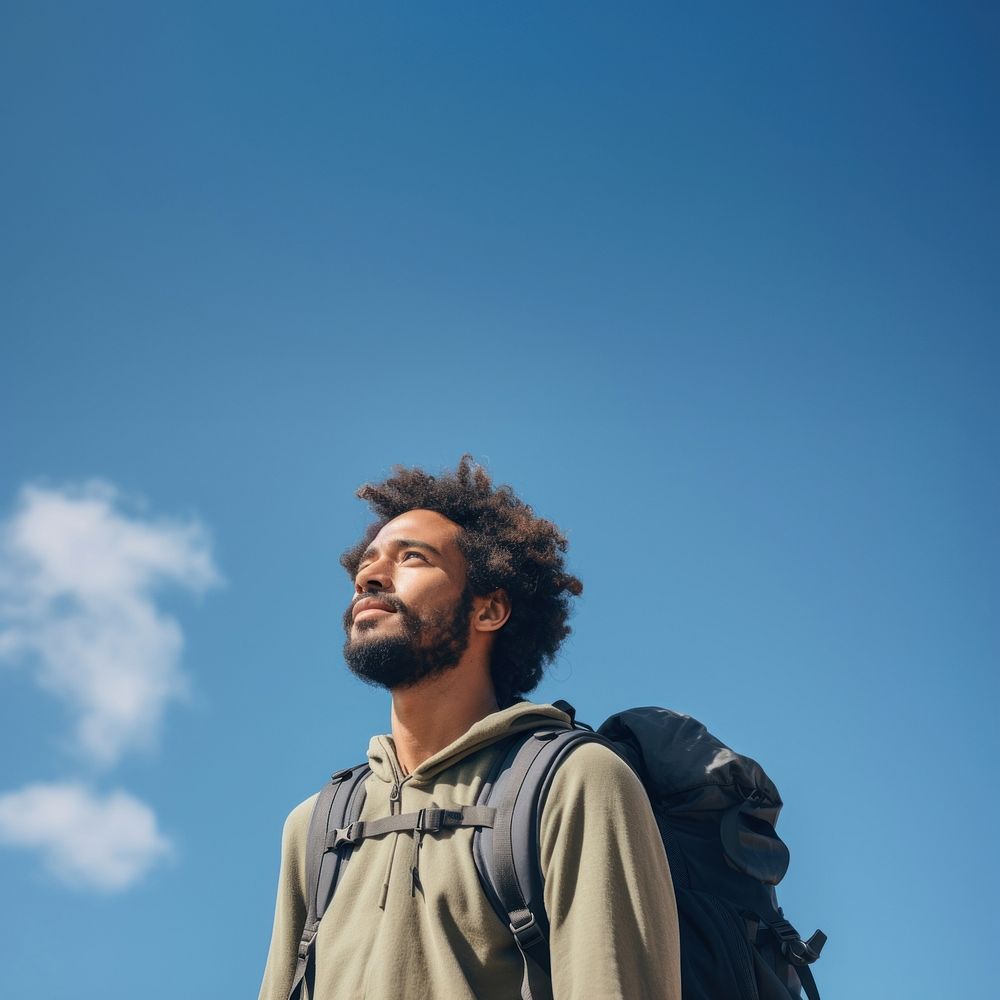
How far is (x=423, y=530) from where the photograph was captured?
6.50 meters

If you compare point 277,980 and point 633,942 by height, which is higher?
point 277,980

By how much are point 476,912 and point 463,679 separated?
149cm

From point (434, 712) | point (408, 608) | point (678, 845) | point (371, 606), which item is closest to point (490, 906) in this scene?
point (678, 845)

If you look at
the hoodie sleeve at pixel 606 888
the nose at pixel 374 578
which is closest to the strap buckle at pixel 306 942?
the hoodie sleeve at pixel 606 888

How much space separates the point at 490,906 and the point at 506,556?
7.50ft

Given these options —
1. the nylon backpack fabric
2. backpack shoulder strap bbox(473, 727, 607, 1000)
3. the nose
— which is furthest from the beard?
backpack shoulder strap bbox(473, 727, 607, 1000)

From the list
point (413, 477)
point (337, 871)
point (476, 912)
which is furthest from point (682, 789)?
point (413, 477)

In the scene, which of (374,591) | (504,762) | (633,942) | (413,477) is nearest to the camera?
(633,942)

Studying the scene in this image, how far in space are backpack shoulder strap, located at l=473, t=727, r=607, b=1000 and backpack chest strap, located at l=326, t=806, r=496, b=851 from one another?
0.22 ft

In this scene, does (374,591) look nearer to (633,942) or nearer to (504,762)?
(504,762)

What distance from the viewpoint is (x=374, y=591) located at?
6.17m

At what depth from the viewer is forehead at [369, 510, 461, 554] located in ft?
21.1

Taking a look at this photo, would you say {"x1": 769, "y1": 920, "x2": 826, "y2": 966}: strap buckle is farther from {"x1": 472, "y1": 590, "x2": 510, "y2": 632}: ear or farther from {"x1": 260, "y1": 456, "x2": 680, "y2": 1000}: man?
{"x1": 472, "y1": 590, "x2": 510, "y2": 632}: ear

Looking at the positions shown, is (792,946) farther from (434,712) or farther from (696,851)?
(434,712)
